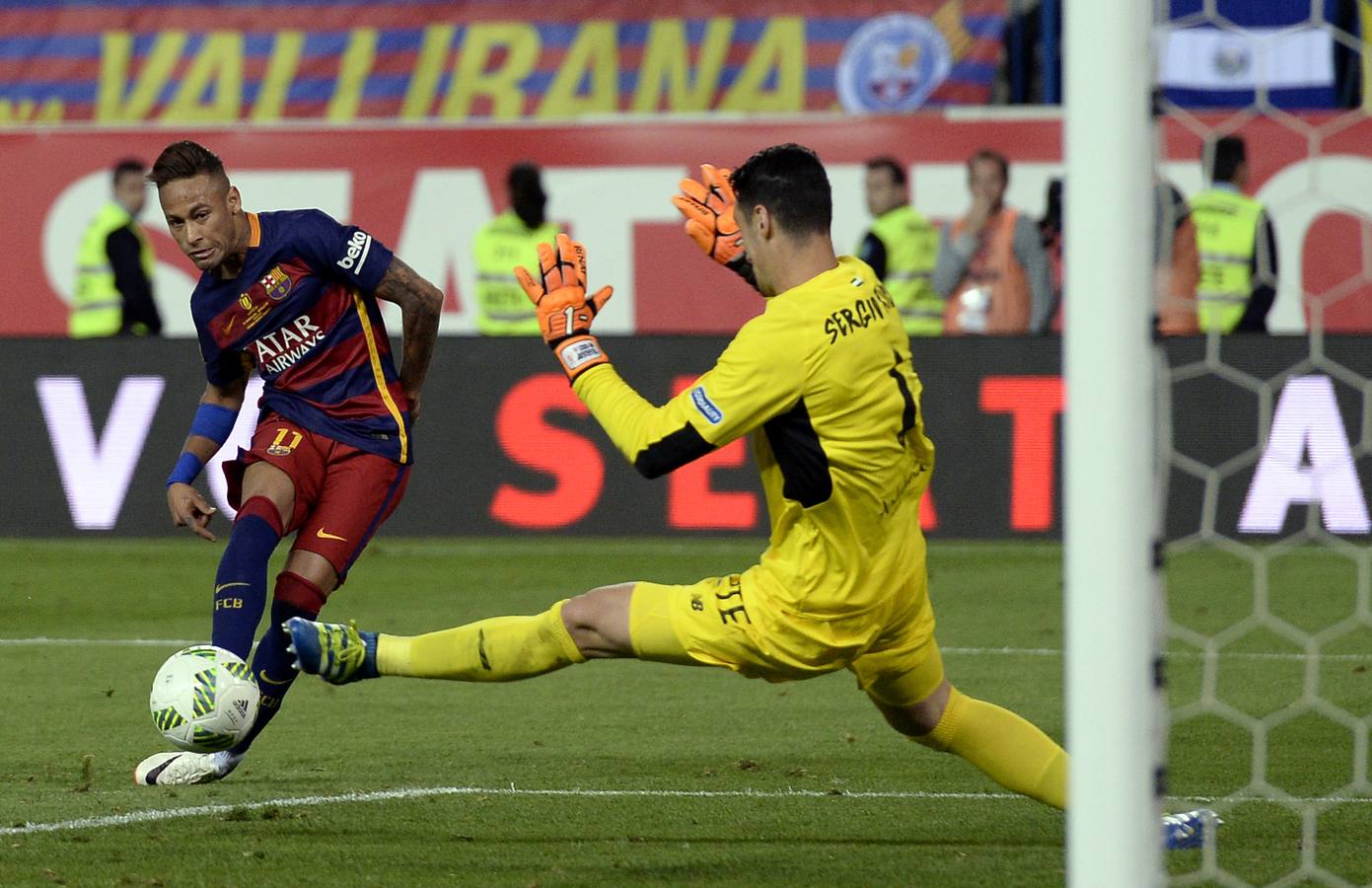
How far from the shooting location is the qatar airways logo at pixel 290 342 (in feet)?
19.4

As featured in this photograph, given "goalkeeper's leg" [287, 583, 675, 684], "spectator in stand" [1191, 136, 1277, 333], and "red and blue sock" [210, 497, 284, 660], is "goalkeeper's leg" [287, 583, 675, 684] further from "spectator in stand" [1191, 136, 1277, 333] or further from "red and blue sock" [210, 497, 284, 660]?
"spectator in stand" [1191, 136, 1277, 333]

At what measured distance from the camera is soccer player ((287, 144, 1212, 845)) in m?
4.54

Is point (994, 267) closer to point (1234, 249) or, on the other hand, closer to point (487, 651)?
point (1234, 249)

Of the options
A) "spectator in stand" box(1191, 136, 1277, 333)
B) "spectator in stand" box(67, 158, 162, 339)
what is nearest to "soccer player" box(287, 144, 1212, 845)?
"spectator in stand" box(1191, 136, 1277, 333)

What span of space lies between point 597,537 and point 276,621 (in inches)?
236

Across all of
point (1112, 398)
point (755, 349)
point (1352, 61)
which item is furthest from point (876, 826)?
point (1352, 61)

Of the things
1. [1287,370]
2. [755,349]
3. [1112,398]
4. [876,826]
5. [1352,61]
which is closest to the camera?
[1112,398]

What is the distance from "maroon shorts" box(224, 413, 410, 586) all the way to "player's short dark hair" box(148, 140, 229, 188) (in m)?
0.72

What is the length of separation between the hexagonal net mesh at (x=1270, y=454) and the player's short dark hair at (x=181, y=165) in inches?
99.8

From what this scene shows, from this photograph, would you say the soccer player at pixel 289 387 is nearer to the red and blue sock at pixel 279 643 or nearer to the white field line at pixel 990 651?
the red and blue sock at pixel 279 643

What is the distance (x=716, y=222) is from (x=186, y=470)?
182cm

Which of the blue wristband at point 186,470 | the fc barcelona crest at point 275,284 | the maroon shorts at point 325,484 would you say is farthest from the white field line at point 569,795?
the fc barcelona crest at point 275,284

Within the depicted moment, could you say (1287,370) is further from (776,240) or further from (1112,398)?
(1112,398)

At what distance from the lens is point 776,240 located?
4.71 m
